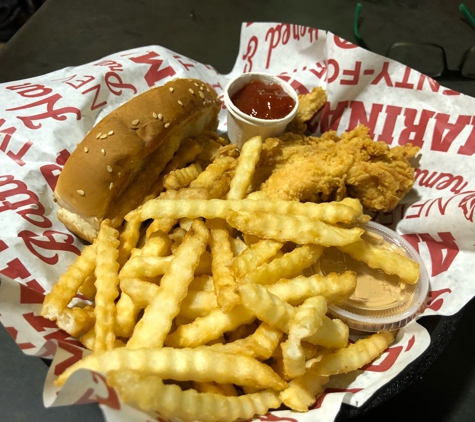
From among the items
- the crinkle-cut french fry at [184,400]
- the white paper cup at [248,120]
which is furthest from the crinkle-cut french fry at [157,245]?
the white paper cup at [248,120]

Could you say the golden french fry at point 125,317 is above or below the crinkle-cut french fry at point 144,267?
below

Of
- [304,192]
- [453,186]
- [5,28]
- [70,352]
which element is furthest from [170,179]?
[5,28]

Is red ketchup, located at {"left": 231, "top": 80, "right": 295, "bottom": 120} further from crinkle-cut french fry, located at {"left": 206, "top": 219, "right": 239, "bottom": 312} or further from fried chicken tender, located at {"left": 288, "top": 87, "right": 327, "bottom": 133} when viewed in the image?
crinkle-cut french fry, located at {"left": 206, "top": 219, "right": 239, "bottom": 312}

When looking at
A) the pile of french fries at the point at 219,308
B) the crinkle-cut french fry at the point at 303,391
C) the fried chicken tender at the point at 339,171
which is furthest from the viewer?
the fried chicken tender at the point at 339,171

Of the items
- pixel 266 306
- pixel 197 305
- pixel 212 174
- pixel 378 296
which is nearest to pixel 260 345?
pixel 266 306

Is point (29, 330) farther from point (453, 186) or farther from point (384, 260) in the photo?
point (453, 186)

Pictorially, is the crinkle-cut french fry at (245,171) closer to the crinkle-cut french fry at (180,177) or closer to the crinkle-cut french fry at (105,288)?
the crinkle-cut french fry at (180,177)
